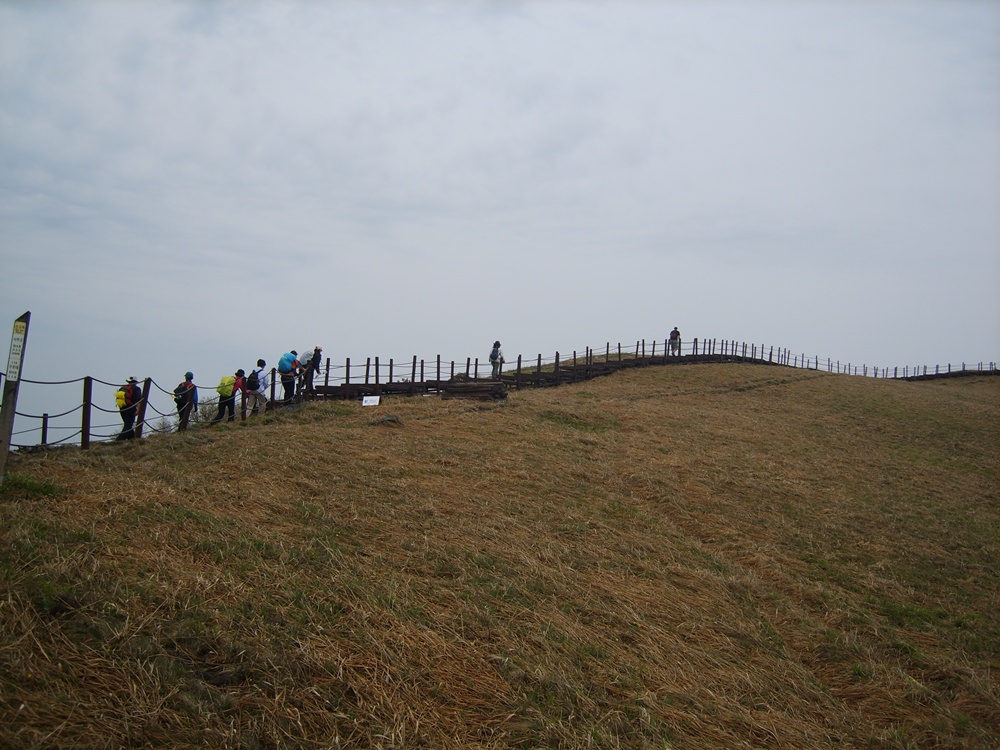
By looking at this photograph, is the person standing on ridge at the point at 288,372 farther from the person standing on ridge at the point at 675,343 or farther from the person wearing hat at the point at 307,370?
the person standing on ridge at the point at 675,343

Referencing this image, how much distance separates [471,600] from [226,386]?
42.8 feet

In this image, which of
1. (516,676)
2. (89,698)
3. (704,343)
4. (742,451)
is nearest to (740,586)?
(516,676)

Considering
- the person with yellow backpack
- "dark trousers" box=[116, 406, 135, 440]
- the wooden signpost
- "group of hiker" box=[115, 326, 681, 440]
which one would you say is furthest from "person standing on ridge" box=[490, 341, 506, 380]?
the wooden signpost

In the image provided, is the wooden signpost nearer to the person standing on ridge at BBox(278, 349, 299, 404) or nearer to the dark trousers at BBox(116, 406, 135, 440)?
the dark trousers at BBox(116, 406, 135, 440)

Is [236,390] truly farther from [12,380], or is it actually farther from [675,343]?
[675,343]

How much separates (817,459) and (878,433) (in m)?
7.91

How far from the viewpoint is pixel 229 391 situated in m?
19.5

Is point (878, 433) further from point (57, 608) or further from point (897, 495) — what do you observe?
point (57, 608)

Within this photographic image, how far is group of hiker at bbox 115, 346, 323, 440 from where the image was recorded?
54.4 feet

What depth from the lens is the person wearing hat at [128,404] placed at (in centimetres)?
1597

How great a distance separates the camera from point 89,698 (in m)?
5.58

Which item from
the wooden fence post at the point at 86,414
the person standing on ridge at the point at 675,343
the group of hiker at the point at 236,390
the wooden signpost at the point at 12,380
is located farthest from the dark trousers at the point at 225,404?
the person standing on ridge at the point at 675,343

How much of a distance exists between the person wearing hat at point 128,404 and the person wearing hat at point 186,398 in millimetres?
953

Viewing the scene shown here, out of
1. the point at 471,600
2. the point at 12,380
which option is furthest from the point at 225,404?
the point at 471,600
